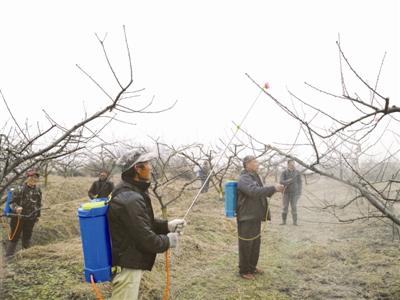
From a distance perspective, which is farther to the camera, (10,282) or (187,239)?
(187,239)

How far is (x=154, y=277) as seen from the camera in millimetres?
4586

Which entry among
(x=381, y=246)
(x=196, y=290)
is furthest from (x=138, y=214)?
(x=381, y=246)

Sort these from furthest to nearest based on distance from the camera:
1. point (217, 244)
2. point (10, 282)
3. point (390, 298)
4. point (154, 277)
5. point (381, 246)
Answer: point (217, 244) < point (381, 246) < point (154, 277) < point (10, 282) < point (390, 298)

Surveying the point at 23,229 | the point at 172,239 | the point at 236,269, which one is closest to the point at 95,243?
the point at 172,239

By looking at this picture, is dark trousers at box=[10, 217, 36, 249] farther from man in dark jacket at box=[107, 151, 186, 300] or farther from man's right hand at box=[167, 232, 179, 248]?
man's right hand at box=[167, 232, 179, 248]

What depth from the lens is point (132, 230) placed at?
2.46 meters

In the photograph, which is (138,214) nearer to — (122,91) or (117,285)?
(117,285)

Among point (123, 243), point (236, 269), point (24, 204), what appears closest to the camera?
point (123, 243)

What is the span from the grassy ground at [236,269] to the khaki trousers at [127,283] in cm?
149

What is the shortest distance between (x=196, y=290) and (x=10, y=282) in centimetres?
267

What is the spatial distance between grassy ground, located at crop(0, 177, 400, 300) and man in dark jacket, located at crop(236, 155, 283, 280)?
0.36m

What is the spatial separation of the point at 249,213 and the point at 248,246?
20.1 inches

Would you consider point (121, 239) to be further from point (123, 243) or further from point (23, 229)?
point (23, 229)

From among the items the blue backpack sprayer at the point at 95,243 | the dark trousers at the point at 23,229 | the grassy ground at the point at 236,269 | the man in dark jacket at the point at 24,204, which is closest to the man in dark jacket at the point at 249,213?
the grassy ground at the point at 236,269
